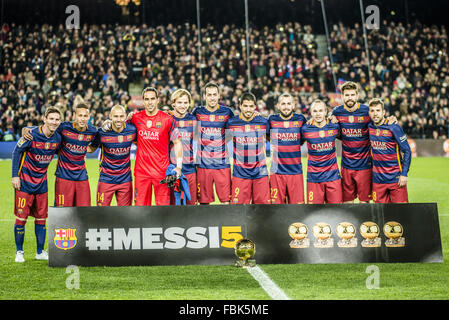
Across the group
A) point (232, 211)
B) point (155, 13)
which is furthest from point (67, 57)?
point (232, 211)

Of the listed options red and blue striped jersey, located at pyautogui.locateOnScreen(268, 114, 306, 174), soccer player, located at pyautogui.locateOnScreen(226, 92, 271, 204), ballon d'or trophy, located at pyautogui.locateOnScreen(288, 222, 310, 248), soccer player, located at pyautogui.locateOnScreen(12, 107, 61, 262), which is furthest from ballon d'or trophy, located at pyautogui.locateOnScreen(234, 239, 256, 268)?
soccer player, located at pyautogui.locateOnScreen(12, 107, 61, 262)

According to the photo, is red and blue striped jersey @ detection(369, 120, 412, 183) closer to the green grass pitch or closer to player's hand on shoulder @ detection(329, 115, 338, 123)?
player's hand on shoulder @ detection(329, 115, 338, 123)

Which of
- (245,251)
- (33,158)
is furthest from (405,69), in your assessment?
(33,158)

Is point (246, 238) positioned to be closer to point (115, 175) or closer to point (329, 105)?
point (115, 175)

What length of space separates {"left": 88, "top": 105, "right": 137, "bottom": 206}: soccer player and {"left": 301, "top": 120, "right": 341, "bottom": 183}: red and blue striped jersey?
2.47 meters

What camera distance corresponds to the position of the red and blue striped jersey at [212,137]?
7.43 metres

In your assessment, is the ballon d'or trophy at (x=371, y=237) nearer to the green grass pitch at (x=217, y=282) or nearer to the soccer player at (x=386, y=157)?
the green grass pitch at (x=217, y=282)

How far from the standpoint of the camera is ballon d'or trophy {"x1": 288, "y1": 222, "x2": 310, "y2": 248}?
19.7ft

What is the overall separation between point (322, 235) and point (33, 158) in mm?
3782

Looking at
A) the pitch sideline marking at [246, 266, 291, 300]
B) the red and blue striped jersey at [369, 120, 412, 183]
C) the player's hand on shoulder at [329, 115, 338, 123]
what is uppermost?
the player's hand on shoulder at [329, 115, 338, 123]

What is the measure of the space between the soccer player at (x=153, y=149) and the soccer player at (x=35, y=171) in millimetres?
1096

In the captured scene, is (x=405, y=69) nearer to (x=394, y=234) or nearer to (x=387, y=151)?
(x=387, y=151)

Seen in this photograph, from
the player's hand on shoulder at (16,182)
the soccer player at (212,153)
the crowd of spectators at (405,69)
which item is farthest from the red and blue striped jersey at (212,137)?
the crowd of spectators at (405,69)
